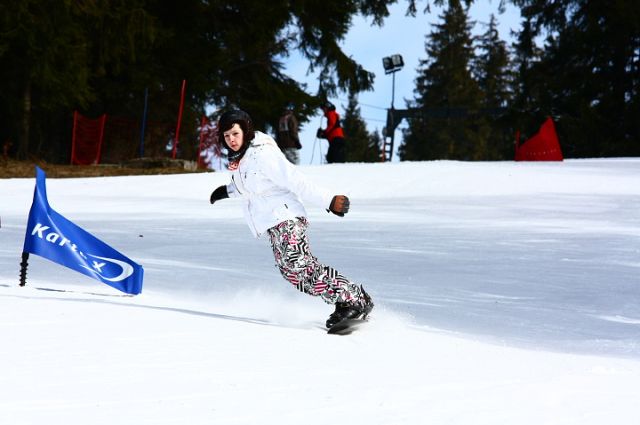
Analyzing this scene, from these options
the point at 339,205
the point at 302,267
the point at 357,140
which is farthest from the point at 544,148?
the point at 357,140

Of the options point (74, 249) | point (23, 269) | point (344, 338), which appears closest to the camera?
point (344, 338)

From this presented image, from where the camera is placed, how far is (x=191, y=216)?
14125 mm

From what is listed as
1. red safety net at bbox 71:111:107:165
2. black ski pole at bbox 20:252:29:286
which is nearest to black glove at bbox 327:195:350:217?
black ski pole at bbox 20:252:29:286

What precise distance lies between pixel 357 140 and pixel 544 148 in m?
62.1

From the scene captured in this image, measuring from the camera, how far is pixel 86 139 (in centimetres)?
2531

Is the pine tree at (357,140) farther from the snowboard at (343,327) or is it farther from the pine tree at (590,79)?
the snowboard at (343,327)

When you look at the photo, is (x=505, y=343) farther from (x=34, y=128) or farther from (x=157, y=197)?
(x=34, y=128)

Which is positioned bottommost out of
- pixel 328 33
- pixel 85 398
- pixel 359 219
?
pixel 85 398

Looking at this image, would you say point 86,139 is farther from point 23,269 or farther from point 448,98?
point 448,98

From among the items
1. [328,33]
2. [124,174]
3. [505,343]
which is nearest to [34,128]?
[124,174]

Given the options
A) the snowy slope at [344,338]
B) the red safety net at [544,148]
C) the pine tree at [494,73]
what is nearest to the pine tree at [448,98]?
the pine tree at [494,73]

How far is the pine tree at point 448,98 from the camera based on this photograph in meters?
73.6

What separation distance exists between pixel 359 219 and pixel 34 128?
1437cm

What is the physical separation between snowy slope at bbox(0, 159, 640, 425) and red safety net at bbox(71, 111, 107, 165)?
A: 455 inches
